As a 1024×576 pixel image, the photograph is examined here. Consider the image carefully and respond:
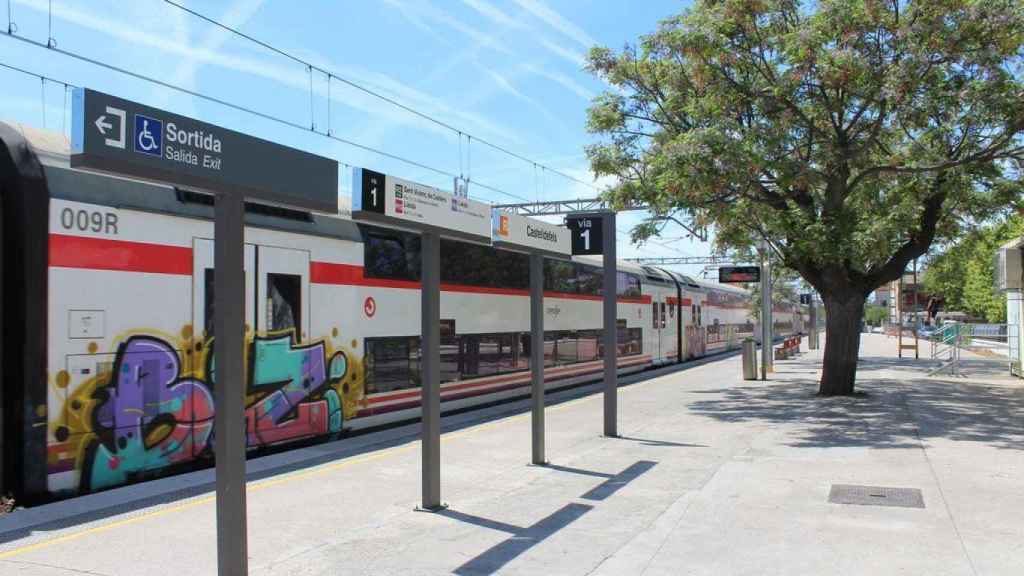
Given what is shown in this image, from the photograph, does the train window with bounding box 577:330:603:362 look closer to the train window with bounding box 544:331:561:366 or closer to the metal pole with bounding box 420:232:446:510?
the train window with bounding box 544:331:561:366

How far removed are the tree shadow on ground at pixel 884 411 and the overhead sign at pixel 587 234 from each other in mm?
3737

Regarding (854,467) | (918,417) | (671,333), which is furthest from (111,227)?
(671,333)

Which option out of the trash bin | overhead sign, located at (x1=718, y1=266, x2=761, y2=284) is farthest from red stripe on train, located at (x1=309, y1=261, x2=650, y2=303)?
overhead sign, located at (x1=718, y1=266, x2=761, y2=284)

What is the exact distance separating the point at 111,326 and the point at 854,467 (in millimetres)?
7932

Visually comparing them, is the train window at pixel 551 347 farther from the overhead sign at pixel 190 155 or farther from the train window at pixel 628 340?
the overhead sign at pixel 190 155

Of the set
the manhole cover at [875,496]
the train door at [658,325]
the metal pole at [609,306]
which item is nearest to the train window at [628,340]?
the train door at [658,325]

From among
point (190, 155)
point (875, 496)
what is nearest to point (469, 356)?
point (875, 496)

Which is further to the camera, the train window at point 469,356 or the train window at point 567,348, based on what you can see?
the train window at point 567,348

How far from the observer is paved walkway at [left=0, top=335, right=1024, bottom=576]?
18.2 ft

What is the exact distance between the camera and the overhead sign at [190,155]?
12.3ft

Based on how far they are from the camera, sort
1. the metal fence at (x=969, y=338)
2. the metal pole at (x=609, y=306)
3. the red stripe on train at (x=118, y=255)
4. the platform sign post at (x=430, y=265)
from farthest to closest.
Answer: the metal fence at (x=969, y=338), the metal pole at (x=609, y=306), the red stripe on train at (x=118, y=255), the platform sign post at (x=430, y=265)

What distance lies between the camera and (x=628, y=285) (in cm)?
2272

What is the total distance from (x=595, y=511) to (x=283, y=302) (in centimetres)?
468

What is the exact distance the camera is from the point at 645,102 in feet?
52.0
